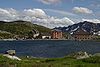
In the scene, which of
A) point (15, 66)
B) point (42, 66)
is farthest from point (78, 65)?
point (15, 66)

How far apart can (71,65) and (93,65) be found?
3.13 metres

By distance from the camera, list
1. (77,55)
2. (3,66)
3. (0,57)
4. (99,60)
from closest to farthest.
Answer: (3,66) → (99,60) → (0,57) → (77,55)

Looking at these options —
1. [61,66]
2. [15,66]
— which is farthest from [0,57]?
[61,66]

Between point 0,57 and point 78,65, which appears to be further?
point 0,57

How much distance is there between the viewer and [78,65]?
4356cm

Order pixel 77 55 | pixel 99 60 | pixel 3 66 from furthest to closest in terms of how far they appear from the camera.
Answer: pixel 77 55 → pixel 99 60 → pixel 3 66

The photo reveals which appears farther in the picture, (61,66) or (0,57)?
(0,57)

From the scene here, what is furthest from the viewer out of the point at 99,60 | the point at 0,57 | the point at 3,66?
the point at 0,57

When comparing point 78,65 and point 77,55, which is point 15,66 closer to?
point 78,65

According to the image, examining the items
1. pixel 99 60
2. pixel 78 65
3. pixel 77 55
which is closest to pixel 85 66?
pixel 78 65

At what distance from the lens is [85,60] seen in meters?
49.2

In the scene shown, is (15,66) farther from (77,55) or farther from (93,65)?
(77,55)

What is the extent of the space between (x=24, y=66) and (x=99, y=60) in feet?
39.9

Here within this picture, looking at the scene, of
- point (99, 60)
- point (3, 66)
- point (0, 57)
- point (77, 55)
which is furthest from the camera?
point (77, 55)
